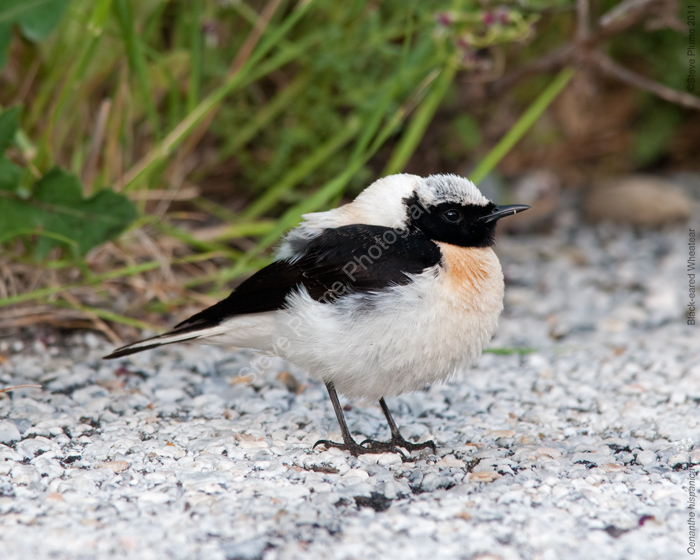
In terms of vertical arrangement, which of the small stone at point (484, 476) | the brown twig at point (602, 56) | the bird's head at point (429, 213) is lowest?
the small stone at point (484, 476)

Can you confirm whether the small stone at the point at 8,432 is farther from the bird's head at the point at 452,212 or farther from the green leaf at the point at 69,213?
the bird's head at the point at 452,212

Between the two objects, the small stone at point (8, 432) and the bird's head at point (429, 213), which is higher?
the bird's head at point (429, 213)

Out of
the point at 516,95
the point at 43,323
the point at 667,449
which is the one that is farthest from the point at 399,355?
the point at 516,95

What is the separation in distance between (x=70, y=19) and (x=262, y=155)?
154 cm

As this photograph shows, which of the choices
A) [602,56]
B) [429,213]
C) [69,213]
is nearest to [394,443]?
[429,213]

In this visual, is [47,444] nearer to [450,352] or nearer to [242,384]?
[242,384]

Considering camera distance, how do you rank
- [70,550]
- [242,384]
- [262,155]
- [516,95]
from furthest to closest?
[516,95], [262,155], [242,384], [70,550]

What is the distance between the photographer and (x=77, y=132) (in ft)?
16.3

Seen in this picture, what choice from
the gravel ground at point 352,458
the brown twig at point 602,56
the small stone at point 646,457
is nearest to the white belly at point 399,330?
the gravel ground at point 352,458

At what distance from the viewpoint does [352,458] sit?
10.9 ft

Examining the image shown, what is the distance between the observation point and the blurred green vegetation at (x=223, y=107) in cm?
418

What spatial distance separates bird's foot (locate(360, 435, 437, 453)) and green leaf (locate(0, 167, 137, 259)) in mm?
1659

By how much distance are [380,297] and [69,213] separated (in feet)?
5.88

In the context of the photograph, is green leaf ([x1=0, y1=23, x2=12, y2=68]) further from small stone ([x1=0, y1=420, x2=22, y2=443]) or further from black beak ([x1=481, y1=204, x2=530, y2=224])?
black beak ([x1=481, y1=204, x2=530, y2=224])
